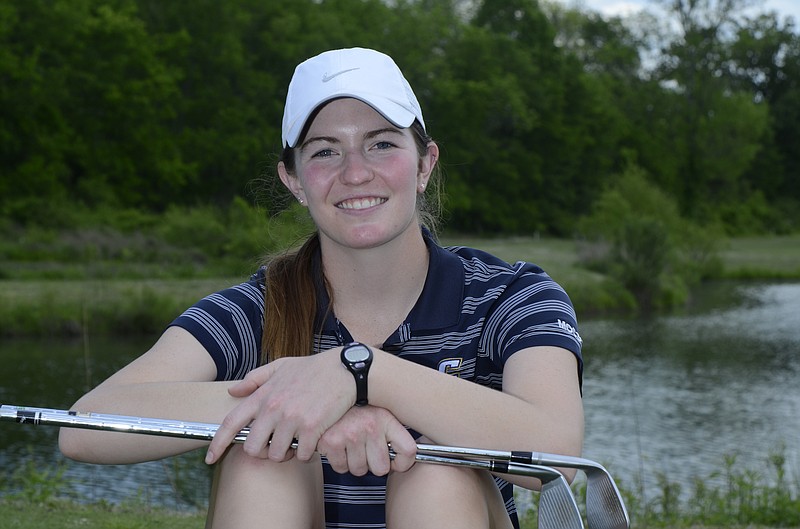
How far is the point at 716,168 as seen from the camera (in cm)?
5959

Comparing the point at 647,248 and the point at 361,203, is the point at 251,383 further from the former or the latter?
the point at 647,248

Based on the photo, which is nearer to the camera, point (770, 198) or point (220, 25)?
point (220, 25)

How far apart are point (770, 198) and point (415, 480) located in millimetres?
65517

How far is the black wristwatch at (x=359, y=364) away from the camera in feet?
6.98

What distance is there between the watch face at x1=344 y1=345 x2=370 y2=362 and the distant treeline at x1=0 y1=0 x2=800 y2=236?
2778cm

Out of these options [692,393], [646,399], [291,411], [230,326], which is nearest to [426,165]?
[230,326]

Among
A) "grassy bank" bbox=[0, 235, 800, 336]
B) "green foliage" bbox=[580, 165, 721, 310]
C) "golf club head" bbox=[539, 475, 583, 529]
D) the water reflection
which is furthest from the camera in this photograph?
"green foliage" bbox=[580, 165, 721, 310]

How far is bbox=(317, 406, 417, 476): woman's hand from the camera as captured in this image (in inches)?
83.0

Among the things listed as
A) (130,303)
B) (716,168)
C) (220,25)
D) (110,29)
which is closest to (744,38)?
(716,168)

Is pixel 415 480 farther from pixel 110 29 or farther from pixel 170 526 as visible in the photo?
pixel 110 29

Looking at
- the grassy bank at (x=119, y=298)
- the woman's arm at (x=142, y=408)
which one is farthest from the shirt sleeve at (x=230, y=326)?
the grassy bank at (x=119, y=298)

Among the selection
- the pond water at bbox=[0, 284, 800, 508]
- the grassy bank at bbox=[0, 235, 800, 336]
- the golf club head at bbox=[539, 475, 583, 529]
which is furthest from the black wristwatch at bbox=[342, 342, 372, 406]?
the grassy bank at bbox=[0, 235, 800, 336]

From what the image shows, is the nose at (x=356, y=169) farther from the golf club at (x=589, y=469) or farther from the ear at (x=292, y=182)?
the golf club at (x=589, y=469)

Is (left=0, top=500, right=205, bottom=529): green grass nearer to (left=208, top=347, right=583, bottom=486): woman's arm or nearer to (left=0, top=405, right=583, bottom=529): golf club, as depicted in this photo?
(left=0, top=405, right=583, bottom=529): golf club
